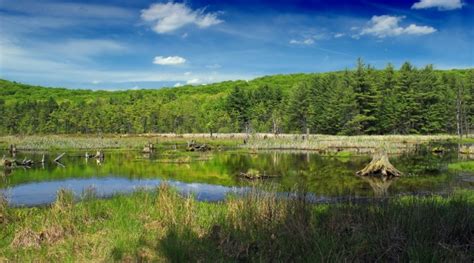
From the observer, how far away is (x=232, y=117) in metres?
122

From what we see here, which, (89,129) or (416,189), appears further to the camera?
(89,129)

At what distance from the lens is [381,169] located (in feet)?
99.8

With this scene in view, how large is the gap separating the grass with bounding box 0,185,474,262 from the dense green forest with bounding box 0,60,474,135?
75.4m

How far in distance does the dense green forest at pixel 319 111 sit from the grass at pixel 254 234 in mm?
75381

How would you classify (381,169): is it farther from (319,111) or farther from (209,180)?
(319,111)

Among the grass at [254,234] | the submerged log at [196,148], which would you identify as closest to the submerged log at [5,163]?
the submerged log at [196,148]

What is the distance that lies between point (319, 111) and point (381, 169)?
68038mm

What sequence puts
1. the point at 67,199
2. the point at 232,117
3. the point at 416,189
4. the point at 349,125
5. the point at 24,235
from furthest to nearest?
1. the point at 232,117
2. the point at 349,125
3. the point at 416,189
4. the point at 67,199
5. the point at 24,235

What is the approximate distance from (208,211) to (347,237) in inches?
211

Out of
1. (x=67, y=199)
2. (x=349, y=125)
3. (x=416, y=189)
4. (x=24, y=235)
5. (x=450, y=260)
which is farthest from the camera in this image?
(x=349, y=125)

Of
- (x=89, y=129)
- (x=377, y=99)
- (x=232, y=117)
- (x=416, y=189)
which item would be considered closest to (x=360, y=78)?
(x=377, y=99)

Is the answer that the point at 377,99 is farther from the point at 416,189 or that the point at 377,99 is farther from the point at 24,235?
the point at 24,235

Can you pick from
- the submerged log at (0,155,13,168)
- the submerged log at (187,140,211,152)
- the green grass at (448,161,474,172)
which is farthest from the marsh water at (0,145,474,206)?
the submerged log at (187,140,211,152)

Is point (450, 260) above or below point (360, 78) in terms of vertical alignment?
below
